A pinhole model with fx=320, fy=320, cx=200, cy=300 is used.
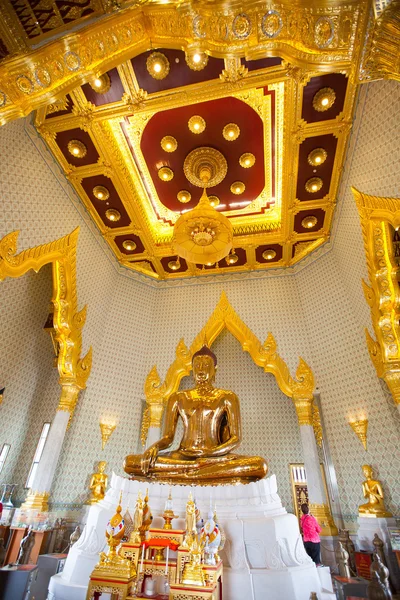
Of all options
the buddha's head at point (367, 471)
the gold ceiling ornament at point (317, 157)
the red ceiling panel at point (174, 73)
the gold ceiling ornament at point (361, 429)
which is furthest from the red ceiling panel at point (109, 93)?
the buddha's head at point (367, 471)

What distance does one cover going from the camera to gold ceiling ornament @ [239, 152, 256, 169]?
676cm

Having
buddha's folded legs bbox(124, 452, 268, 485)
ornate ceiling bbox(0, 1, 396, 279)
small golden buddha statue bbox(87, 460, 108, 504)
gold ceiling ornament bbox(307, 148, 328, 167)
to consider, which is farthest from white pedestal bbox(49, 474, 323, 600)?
gold ceiling ornament bbox(307, 148, 328, 167)

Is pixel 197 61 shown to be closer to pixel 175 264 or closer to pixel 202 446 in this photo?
pixel 175 264

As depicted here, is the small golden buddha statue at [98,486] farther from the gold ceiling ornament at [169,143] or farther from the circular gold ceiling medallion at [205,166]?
the gold ceiling ornament at [169,143]

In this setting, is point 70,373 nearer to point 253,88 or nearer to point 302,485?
point 302,485

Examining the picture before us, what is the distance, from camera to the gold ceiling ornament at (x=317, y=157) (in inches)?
248

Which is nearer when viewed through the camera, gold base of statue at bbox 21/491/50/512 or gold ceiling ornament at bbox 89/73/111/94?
gold ceiling ornament at bbox 89/73/111/94

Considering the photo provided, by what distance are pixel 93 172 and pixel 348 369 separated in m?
6.83

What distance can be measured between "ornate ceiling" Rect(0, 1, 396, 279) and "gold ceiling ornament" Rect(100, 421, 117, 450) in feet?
13.9

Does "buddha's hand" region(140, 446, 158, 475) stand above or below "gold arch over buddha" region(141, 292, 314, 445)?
below

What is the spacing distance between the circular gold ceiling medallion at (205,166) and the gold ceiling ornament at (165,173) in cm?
32

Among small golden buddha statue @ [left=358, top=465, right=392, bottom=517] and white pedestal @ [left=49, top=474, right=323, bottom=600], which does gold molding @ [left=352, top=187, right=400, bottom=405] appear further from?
white pedestal @ [left=49, top=474, right=323, bottom=600]

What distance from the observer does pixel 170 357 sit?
841 cm

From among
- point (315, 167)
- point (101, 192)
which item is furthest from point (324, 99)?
point (101, 192)
